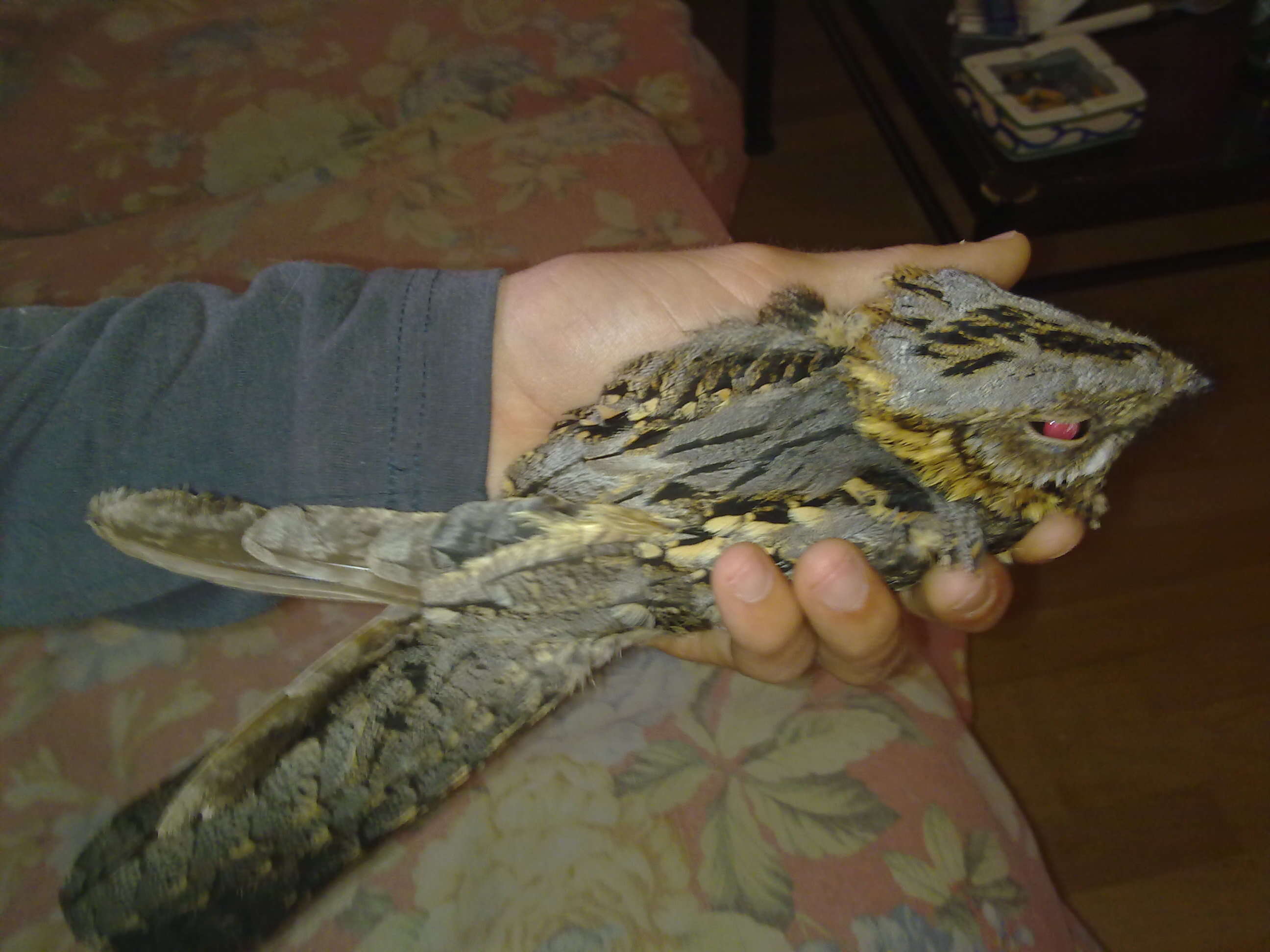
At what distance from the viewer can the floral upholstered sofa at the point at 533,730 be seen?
86cm

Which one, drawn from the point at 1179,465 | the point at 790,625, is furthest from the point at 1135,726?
the point at 790,625

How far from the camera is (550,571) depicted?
2.32 feet

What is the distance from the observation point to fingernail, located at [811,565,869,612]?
0.72m

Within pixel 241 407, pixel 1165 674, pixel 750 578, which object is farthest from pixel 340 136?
pixel 1165 674

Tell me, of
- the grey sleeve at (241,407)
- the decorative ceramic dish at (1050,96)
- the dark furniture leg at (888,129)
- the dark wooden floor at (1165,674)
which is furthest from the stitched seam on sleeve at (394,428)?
the dark furniture leg at (888,129)

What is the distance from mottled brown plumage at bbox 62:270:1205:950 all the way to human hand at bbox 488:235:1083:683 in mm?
149

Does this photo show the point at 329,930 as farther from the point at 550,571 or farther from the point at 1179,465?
the point at 1179,465

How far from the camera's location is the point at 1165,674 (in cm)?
158

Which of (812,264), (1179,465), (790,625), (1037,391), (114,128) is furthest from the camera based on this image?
(1179,465)

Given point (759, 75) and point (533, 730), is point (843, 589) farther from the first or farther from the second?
point (759, 75)

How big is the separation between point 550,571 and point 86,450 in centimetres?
60

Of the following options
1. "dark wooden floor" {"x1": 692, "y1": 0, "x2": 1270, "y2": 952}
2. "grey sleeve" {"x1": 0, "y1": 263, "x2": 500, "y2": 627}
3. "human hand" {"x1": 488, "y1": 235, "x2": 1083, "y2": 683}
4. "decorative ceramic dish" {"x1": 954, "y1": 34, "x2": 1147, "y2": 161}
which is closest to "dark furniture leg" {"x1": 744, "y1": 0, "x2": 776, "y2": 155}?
"decorative ceramic dish" {"x1": 954, "y1": 34, "x2": 1147, "y2": 161}

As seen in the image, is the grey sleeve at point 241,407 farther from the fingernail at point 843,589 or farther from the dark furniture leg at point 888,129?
the dark furniture leg at point 888,129

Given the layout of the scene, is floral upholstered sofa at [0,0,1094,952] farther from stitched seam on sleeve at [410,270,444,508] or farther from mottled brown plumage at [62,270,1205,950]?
stitched seam on sleeve at [410,270,444,508]
